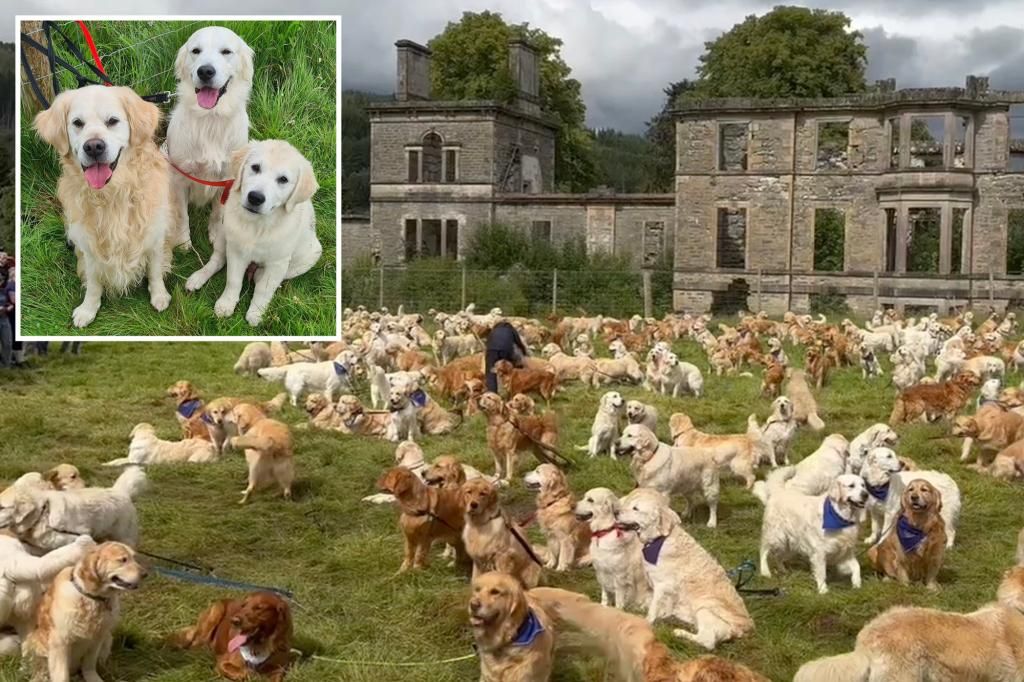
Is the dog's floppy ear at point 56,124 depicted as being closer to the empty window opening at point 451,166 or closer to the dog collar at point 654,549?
the dog collar at point 654,549

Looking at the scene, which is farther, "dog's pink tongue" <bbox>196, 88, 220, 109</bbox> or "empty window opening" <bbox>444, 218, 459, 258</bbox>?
"empty window opening" <bbox>444, 218, 459, 258</bbox>

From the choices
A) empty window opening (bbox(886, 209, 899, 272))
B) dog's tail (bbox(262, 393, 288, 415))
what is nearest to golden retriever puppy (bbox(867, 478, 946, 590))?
dog's tail (bbox(262, 393, 288, 415))

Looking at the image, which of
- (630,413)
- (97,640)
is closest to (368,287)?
(630,413)

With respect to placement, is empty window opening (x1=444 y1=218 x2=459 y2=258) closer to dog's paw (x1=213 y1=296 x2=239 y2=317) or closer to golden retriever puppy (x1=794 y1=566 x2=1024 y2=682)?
dog's paw (x1=213 y1=296 x2=239 y2=317)

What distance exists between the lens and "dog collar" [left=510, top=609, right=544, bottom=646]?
5.22 metres

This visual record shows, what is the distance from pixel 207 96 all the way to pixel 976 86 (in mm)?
32390

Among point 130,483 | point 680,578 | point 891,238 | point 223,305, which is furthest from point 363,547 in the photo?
point 891,238

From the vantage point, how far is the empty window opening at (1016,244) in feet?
158

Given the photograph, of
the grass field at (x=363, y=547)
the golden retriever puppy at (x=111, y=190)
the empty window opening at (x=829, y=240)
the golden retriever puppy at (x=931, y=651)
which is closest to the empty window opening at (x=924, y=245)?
the empty window opening at (x=829, y=240)

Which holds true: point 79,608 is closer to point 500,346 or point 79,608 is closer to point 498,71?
point 500,346

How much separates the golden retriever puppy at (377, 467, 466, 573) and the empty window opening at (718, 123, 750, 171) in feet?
106

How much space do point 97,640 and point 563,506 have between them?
3280 millimetres

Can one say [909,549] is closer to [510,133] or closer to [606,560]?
[606,560]

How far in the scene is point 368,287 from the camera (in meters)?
32.5
